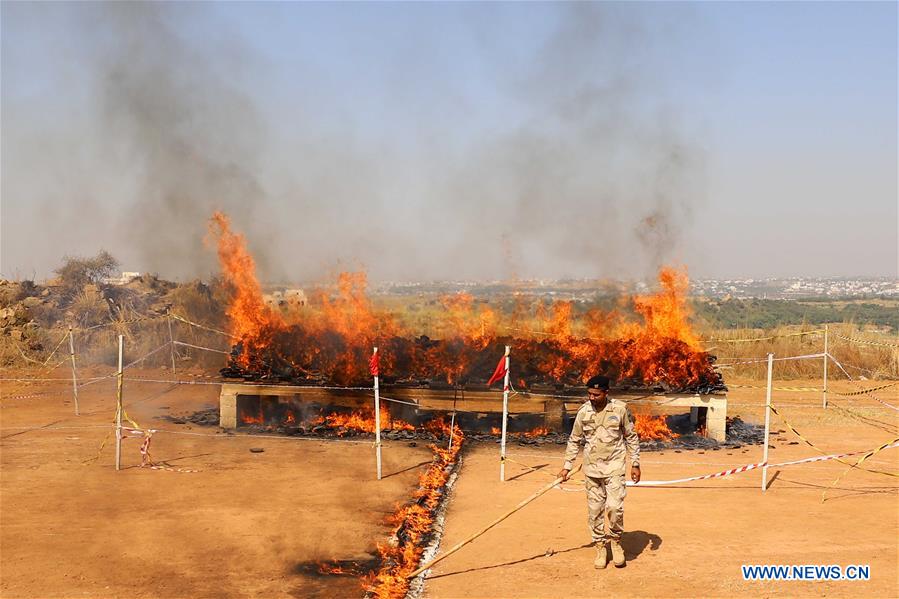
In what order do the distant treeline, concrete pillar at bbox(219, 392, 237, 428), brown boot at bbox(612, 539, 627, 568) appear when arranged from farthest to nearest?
Answer: the distant treeline → concrete pillar at bbox(219, 392, 237, 428) → brown boot at bbox(612, 539, 627, 568)

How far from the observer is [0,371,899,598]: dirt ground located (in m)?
6.62

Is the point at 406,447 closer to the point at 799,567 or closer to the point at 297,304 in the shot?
the point at 799,567

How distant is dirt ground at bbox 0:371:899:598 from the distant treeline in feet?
104

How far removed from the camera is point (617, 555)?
273 inches

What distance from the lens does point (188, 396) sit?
17.8 meters

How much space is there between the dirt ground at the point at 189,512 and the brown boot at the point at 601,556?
2.35m

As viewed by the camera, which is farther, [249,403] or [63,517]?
[249,403]

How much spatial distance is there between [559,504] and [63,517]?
603cm

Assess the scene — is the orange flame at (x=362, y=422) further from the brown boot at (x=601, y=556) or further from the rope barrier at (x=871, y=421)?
the rope barrier at (x=871, y=421)

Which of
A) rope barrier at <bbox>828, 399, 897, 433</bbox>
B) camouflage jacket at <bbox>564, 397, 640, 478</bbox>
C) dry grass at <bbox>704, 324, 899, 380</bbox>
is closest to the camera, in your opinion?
camouflage jacket at <bbox>564, 397, 640, 478</bbox>

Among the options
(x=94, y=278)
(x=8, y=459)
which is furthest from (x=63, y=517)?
(x=94, y=278)

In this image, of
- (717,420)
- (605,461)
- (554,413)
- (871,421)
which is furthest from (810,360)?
(605,461)

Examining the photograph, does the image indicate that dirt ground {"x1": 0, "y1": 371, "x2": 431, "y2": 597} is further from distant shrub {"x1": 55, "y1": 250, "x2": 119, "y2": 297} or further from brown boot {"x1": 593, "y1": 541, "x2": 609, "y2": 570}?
distant shrub {"x1": 55, "y1": 250, "x2": 119, "y2": 297}

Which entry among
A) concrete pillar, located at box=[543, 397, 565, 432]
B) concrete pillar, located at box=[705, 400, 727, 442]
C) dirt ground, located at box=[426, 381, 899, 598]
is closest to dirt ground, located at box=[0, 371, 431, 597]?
dirt ground, located at box=[426, 381, 899, 598]
